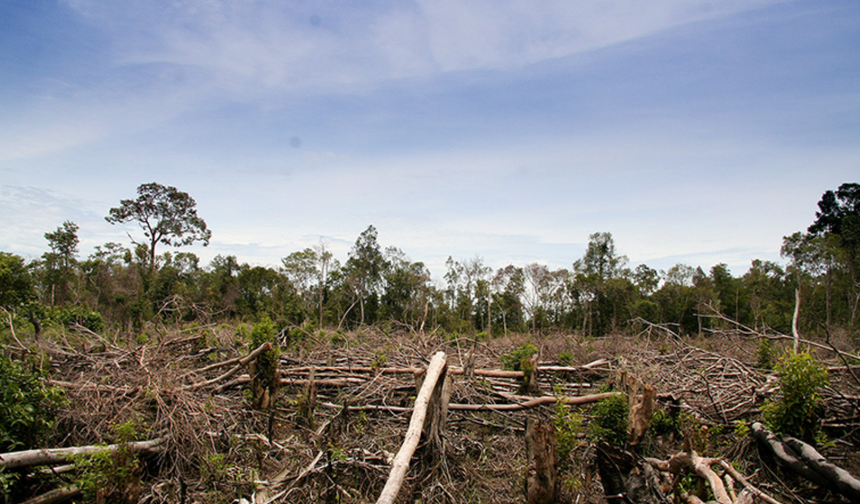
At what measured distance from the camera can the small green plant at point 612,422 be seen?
414 centimetres

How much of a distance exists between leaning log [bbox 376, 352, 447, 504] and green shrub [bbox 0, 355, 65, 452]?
3.63m

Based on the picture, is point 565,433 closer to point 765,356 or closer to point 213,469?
point 213,469

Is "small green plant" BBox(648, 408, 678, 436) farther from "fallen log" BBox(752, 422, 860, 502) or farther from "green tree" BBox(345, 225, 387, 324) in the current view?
"green tree" BBox(345, 225, 387, 324)

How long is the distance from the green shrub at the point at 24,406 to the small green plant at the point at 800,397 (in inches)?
284

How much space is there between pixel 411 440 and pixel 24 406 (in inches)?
155

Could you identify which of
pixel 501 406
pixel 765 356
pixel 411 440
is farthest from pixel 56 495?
pixel 765 356

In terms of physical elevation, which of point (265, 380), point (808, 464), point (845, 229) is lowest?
point (808, 464)

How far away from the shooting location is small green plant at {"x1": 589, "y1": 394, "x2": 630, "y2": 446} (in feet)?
13.6

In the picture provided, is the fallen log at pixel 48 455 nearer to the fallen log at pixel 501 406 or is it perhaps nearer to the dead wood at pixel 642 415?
the fallen log at pixel 501 406

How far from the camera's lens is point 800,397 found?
4.53m

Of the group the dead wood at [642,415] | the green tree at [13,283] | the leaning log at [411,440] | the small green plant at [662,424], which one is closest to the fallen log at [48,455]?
the leaning log at [411,440]

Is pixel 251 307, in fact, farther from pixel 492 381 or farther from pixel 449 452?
pixel 449 452

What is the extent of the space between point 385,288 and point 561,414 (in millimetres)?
38157

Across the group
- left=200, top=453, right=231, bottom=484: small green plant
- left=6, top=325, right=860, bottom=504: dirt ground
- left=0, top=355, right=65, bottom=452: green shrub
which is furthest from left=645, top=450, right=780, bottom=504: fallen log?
left=0, top=355, right=65, bottom=452: green shrub
